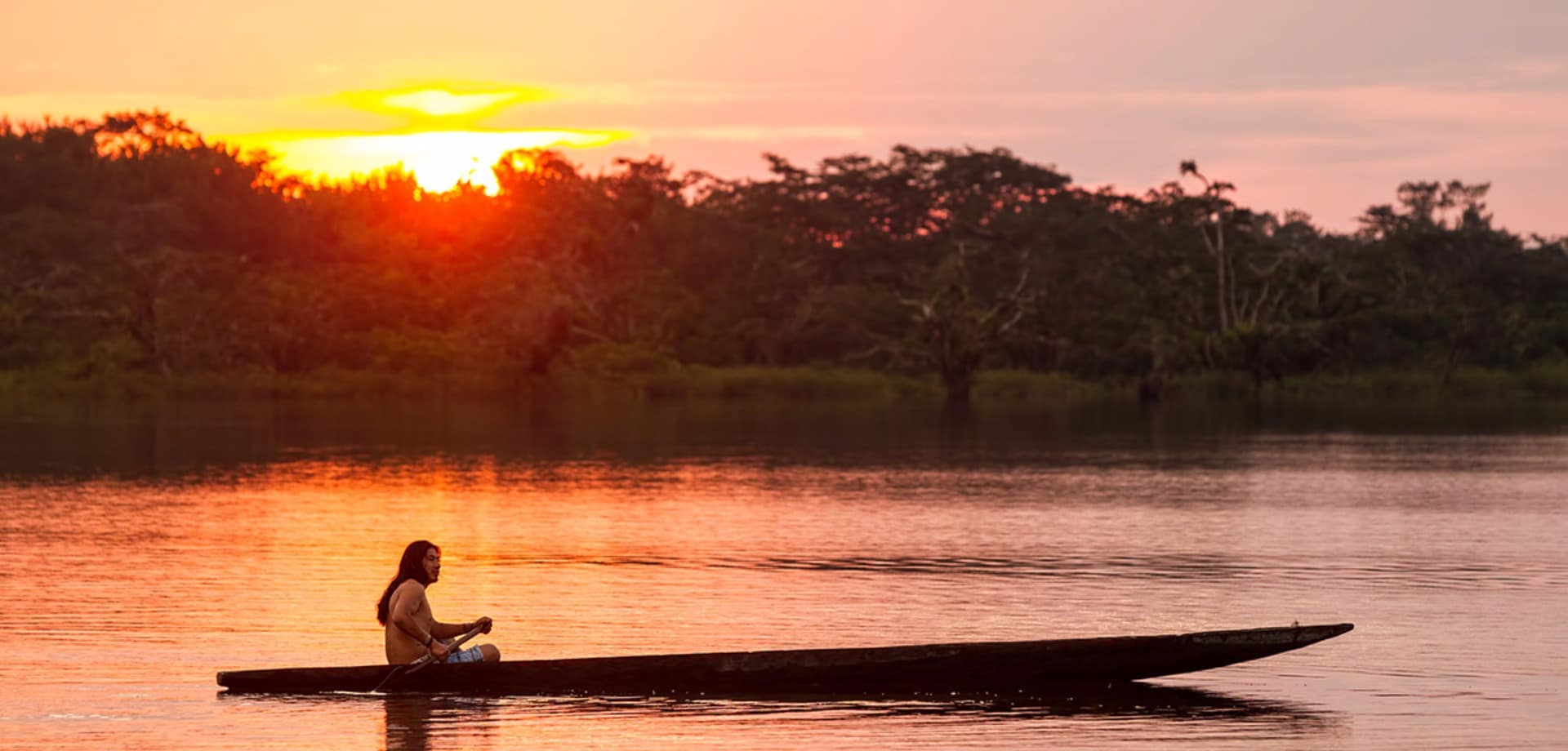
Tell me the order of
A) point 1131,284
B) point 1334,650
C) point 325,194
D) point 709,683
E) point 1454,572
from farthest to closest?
point 325,194
point 1131,284
point 1454,572
point 1334,650
point 709,683

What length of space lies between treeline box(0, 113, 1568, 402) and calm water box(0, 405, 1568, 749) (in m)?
41.1

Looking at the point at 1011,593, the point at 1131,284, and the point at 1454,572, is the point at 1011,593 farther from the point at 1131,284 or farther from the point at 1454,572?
the point at 1131,284

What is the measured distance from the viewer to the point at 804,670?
1617cm

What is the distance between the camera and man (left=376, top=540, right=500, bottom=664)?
52.6ft

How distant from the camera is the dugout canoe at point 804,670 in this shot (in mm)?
16156

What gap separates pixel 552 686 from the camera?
16344 millimetres

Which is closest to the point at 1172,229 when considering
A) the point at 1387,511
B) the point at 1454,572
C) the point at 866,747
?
the point at 1387,511

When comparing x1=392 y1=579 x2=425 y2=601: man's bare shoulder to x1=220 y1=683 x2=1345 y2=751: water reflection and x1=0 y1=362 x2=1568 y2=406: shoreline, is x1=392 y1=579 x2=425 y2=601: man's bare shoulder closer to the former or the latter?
x1=220 y1=683 x2=1345 y2=751: water reflection

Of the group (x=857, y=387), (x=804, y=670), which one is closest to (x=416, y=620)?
(x=804, y=670)

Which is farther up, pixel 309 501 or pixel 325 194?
pixel 325 194

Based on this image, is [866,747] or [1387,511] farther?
[1387,511]

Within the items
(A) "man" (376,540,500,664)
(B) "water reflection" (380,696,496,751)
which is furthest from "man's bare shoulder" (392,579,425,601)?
(B) "water reflection" (380,696,496,751)

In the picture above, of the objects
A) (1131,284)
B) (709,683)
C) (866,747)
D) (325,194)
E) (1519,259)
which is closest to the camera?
(866,747)

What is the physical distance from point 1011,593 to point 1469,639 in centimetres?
565
